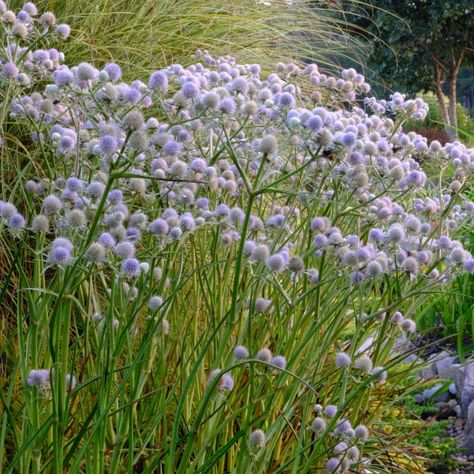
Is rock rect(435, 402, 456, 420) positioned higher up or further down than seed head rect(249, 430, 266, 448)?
further down

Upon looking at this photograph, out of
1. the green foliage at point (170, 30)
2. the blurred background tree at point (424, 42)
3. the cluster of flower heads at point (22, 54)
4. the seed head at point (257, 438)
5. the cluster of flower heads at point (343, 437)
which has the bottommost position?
the blurred background tree at point (424, 42)

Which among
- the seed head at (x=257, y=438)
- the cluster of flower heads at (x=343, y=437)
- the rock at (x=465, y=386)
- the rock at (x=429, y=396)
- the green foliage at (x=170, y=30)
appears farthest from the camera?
the rock at (x=429, y=396)

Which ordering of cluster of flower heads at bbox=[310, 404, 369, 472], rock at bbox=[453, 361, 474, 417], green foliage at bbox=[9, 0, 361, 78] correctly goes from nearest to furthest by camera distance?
cluster of flower heads at bbox=[310, 404, 369, 472] → rock at bbox=[453, 361, 474, 417] → green foliage at bbox=[9, 0, 361, 78]

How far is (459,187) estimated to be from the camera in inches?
84.9

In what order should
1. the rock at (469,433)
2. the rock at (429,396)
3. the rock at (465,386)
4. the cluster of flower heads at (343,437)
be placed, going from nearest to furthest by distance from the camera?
the cluster of flower heads at (343,437) → the rock at (469,433) → the rock at (465,386) → the rock at (429,396)

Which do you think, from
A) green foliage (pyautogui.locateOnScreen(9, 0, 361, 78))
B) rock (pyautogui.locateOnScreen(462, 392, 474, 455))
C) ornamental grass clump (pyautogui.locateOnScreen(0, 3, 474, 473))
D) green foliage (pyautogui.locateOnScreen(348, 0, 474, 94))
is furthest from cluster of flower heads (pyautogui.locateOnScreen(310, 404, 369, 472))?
green foliage (pyautogui.locateOnScreen(348, 0, 474, 94))

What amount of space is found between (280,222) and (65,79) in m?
0.60

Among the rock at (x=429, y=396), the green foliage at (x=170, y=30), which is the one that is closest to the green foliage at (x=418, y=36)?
the green foliage at (x=170, y=30)

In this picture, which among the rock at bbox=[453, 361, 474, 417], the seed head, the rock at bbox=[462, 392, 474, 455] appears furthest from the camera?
the rock at bbox=[453, 361, 474, 417]

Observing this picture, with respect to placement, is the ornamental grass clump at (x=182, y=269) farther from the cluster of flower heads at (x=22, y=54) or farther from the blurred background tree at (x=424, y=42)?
the blurred background tree at (x=424, y=42)

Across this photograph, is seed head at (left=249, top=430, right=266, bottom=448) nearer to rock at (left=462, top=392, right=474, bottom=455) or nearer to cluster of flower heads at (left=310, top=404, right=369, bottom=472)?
cluster of flower heads at (left=310, top=404, right=369, bottom=472)

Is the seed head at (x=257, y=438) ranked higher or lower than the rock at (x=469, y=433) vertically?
higher

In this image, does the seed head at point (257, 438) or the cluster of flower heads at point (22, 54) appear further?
the cluster of flower heads at point (22, 54)

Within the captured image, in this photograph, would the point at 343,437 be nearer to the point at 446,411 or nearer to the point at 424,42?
the point at 446,411
